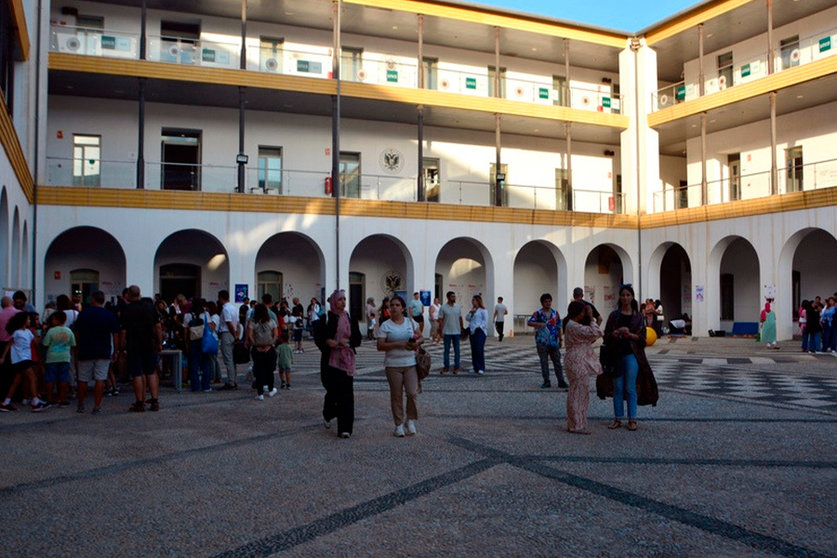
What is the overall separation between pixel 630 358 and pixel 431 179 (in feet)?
70.8

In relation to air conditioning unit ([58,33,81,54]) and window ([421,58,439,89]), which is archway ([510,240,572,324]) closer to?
window ([421,58,439,89])

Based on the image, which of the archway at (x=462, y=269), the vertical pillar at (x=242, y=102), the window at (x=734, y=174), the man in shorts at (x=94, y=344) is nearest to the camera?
the man in shorts at (x=94, y=344)

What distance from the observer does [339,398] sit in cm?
860

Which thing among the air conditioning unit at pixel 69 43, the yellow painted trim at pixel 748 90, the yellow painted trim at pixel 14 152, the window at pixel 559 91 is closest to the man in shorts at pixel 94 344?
the yellow painted trim at pixel 14 152

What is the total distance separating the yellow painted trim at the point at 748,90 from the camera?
969 inches

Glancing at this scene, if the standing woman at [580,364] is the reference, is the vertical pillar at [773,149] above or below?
above

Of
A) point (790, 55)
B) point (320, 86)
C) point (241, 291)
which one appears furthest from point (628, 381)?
point (790, 55)

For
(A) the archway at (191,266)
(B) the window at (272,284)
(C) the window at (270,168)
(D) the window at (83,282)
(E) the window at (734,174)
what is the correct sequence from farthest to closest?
(E) the window at (734,174)
(B) the window at (272,284)
(A) the archway at (191,266)
(C) the window at (270,168)
(D) the window at (83,282)

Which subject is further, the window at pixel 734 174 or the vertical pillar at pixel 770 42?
the window at pixel 734 174

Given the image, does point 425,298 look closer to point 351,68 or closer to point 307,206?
point 307,206

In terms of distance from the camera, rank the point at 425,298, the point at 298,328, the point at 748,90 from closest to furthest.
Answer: the point at 298,328, the point at 748,90, the point at 425,298

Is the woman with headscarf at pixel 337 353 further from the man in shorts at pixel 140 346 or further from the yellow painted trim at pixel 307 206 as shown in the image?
the yellow painted trim at pixel 307 206

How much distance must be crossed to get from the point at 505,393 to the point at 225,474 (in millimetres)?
6572

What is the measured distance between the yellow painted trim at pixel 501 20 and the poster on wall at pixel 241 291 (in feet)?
35.2
